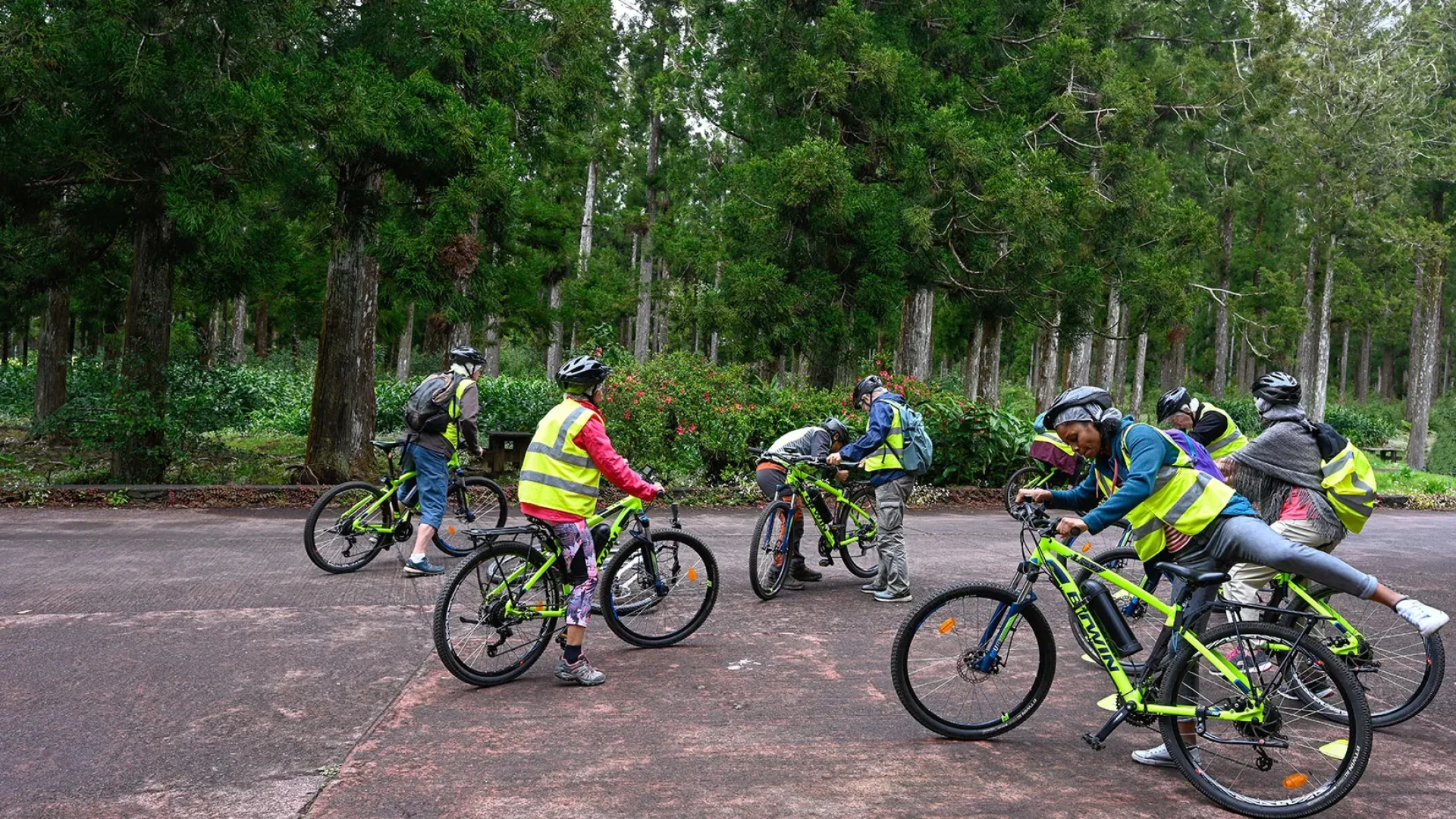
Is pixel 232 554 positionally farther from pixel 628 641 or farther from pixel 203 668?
pixel 628 641

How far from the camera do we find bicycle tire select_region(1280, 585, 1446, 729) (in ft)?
18.2

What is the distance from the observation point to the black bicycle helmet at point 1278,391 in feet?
20.4

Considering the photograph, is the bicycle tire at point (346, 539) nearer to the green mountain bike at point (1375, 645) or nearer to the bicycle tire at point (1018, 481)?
the green mountain bike at point (1375, 645)

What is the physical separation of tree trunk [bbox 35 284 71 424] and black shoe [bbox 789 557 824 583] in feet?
56.0

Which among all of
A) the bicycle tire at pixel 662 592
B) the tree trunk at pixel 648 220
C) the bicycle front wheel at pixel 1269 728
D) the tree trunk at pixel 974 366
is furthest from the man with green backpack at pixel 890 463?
the tree trunk at pixel 648 220

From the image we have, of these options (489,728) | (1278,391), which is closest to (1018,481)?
(1278,391)

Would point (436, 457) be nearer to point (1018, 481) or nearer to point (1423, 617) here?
point (1423, 617)

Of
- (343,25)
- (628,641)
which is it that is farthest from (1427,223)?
(628,641)

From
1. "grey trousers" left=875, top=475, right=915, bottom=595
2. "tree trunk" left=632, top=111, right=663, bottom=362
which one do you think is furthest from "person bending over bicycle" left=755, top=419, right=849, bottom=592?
"tree trunk" left=632, top=111, right=663, bottom=362

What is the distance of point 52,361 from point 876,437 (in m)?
18.2

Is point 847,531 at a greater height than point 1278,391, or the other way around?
point 1278,391

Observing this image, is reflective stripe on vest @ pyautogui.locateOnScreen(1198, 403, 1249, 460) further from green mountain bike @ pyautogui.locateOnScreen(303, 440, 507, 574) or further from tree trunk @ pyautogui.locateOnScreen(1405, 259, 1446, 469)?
tree trunk @ pyautogui.locateOnScreen(1405, 259, 1446, 469)

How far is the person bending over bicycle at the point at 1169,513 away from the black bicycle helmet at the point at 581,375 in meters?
2.52

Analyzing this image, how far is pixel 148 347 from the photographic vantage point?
13.6 meters
